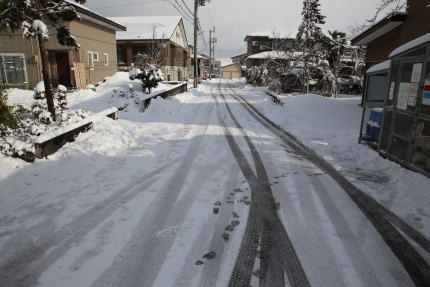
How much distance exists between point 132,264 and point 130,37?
121 ft

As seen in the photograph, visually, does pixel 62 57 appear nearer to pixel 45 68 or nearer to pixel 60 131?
pixel 45 68

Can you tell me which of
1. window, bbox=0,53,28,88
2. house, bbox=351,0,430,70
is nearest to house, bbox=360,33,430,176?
house, bbox=351,0,430,70

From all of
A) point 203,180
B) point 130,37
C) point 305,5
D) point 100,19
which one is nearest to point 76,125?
point 203,180

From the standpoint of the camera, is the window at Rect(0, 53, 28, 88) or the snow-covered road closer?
the snow-covered road

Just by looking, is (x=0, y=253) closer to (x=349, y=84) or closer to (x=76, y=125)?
(x=76, y=125)

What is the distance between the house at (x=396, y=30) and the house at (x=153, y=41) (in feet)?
73.2

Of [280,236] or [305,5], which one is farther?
[305,5]

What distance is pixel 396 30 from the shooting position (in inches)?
475

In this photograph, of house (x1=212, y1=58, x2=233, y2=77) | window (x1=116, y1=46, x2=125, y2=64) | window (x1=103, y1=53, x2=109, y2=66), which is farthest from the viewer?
house (x1=212, y1=58, x2=233, y2=77)

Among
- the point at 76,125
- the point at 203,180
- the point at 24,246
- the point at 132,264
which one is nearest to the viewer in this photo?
the point at 132,264

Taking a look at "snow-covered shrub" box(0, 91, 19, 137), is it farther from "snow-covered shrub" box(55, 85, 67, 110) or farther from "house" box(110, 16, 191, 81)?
"house" box(110, 16, 191, 81)

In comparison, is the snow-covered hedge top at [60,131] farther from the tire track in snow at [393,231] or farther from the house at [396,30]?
the house at [396,30]

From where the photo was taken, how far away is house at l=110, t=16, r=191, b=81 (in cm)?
3509

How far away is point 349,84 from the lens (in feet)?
88.7
